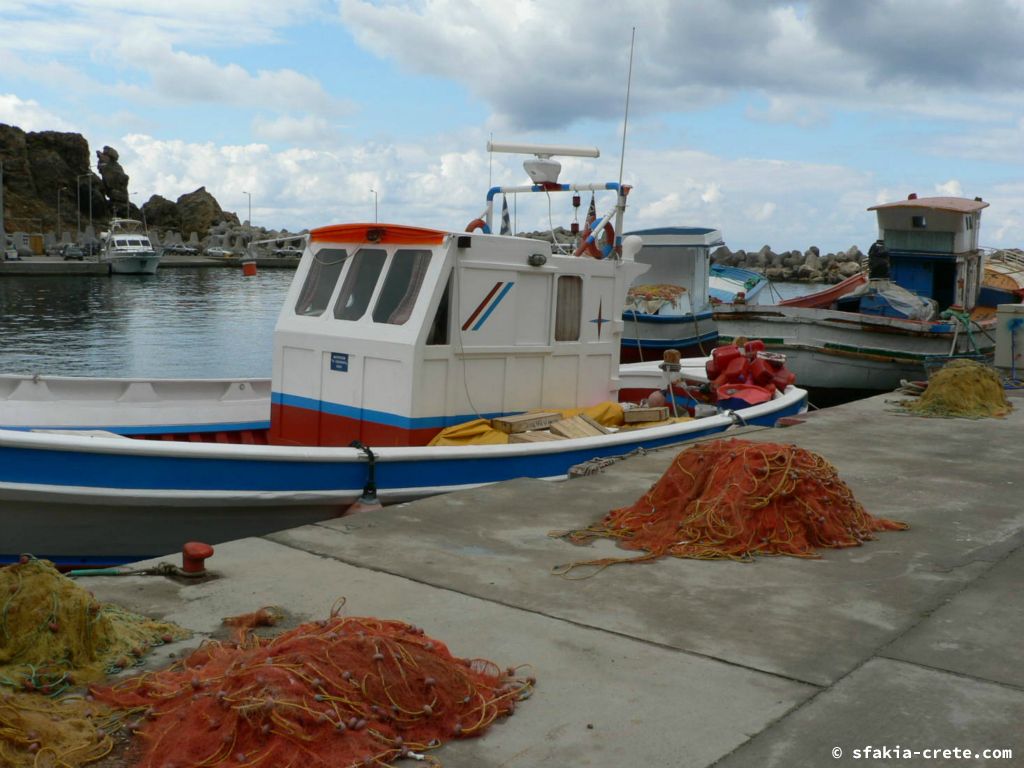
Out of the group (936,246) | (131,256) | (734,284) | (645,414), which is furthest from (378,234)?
(131,256)

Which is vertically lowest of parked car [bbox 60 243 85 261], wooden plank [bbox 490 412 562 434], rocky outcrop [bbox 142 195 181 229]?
wooden plank [bbox 490 412 562 434]

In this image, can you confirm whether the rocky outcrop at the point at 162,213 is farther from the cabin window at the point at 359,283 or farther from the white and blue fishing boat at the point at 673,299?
the cabin window at the point at 359,283

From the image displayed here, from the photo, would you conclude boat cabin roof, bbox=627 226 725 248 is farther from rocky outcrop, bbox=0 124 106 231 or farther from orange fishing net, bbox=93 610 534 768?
rocky outcrop, bbox=0 124 106 231

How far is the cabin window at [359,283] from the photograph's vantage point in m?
8.93

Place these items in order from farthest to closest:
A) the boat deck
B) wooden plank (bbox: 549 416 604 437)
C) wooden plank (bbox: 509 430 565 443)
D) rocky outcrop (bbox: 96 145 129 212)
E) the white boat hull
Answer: rocky outcrop (bbox: 96 145 129 212) → the white boat hull → wooden plank (bbox: 549 416 604 437) → wooden plank (bbox: 509 430 565 443) → the boat deck

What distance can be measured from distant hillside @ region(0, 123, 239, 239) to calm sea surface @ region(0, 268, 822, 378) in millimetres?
45852

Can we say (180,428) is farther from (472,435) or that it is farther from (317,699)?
(317,699)

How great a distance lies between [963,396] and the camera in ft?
40.5

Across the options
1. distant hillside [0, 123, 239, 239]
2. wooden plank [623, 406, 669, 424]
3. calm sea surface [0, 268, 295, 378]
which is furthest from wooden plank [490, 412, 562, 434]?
distant hillside [0, 123, 239, 239]

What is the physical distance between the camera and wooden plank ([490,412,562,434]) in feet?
29.7

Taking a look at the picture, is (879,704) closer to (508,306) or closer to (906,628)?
(906,628)

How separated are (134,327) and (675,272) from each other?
2641 centimetres

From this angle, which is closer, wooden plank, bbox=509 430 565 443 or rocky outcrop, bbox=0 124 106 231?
wooden plank, bbox=509 430 565 443

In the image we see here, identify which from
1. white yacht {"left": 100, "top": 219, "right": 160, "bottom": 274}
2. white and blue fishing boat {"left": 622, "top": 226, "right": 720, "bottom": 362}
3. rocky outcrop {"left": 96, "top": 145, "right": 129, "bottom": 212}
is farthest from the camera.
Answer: rocky outcrop {"left": 96, "top": 145, "right": 129, "bottom": 212}
